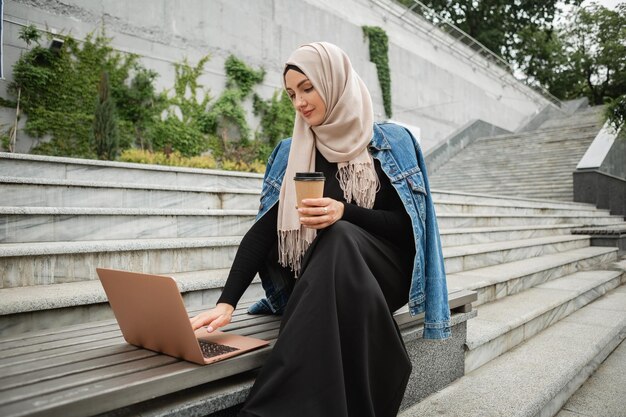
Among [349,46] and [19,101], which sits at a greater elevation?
[349,46]

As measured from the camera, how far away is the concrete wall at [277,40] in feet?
25.3

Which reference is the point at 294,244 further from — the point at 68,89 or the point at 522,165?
the point at 522,165

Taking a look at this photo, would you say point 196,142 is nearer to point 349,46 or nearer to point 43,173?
point 43,173

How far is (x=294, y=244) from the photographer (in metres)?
1.72

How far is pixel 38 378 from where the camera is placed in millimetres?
1036

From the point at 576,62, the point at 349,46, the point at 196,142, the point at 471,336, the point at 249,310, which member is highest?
the point at 576,62

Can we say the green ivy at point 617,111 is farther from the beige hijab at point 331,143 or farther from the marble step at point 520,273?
the beige hijab at point 331,143

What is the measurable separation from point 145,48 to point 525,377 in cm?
863

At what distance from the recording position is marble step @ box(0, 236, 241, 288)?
2.00 meters

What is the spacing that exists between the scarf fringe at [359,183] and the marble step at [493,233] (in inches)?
111

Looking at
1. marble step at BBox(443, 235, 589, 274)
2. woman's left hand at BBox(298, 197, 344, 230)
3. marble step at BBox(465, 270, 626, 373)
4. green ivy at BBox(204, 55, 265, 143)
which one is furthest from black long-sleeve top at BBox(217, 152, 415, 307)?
green ivy at BBox(204, 55, 265, 143)

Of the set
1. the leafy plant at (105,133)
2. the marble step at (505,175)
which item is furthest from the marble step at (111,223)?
the marble step at (505,175)

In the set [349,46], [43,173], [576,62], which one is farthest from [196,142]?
[576,62]

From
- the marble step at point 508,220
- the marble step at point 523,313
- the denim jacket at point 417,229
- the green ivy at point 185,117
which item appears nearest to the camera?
the denim jacket at point 417,229
